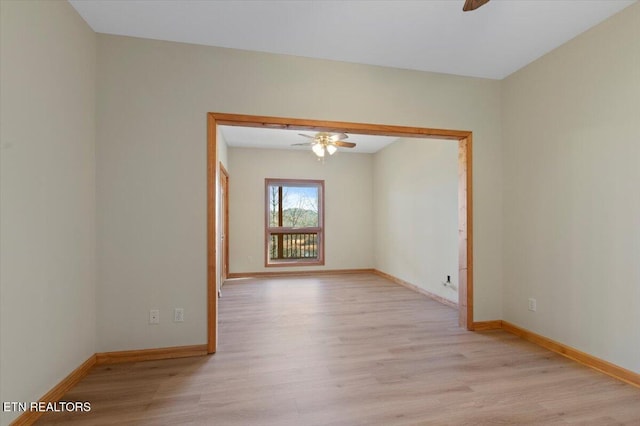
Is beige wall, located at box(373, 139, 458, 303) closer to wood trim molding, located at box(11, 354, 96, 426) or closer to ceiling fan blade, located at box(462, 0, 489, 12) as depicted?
ceiling fan blade, located at box(462, 0, 489, 12)

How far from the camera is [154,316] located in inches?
99.1

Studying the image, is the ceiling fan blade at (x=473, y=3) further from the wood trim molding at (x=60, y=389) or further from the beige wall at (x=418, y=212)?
the wood trim molding at (x=60, y=389)

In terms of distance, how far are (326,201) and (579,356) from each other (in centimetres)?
482

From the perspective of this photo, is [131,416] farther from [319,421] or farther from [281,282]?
[281,282]

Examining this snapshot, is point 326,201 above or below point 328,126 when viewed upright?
below

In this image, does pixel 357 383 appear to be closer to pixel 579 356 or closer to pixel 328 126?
pixel 579 356

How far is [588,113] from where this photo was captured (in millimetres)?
2414

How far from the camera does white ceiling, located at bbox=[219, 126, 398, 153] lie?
5000 millimetres

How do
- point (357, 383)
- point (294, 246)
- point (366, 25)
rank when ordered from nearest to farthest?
point (357, 383), point (366, 25), point (294, 246)

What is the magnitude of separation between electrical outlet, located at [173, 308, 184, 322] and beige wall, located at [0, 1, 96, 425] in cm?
60

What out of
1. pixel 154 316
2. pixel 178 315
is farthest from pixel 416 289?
pixel 154 316

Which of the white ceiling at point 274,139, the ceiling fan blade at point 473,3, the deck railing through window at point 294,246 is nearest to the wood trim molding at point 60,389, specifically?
the ceiling fan blade at point 473,3

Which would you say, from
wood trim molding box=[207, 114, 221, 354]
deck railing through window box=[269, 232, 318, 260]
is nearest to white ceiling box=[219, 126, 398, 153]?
deck railing through window box=[269, 232, 318, 260]

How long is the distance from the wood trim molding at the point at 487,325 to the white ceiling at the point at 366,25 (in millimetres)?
2689
